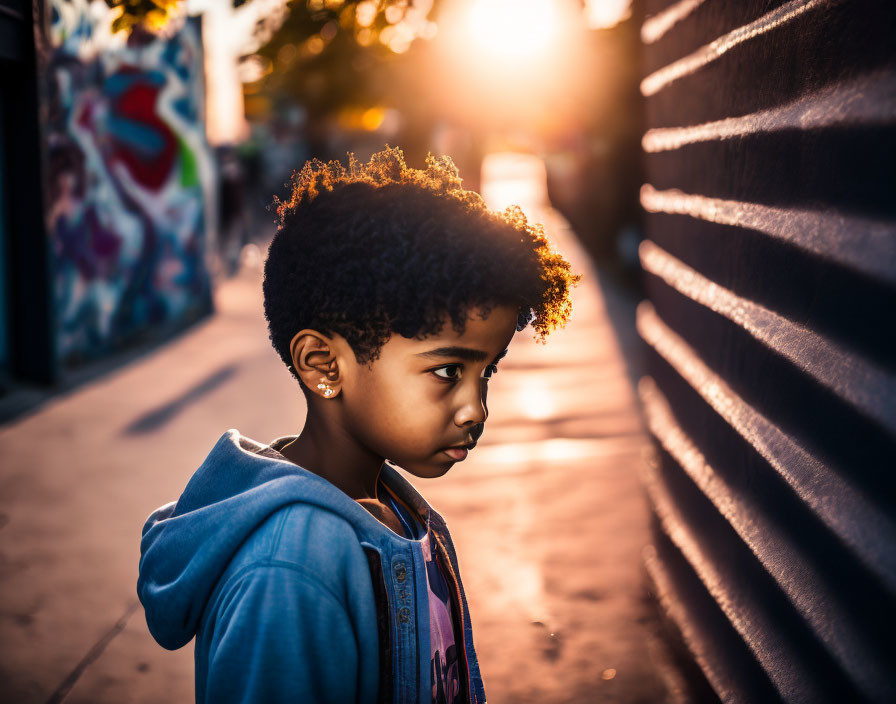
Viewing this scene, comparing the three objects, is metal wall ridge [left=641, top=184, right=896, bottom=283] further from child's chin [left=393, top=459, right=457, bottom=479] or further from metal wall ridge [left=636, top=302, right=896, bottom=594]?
child's chin [left=393, top=459, right=457, bottom=479]

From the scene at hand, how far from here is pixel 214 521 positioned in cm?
161

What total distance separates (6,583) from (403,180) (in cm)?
349

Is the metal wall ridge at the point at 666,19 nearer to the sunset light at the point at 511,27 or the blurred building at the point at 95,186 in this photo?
the sunset light at the point at 511,27

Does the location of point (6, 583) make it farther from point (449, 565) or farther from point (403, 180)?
point (403, 180)

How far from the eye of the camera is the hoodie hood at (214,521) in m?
1.56

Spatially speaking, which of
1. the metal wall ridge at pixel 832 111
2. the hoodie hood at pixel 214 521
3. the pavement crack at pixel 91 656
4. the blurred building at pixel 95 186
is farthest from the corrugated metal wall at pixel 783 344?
the blurred building at pixel 95 186

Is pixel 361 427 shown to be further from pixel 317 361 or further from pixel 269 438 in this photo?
pixel 269 438

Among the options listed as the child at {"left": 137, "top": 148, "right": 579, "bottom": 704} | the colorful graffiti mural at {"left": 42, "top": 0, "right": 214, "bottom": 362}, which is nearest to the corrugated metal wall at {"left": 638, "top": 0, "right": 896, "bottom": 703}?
the child at {"left": 137, "top": 148, "right": 579, "bottom": 704}

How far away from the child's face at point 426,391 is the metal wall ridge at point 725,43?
1005 mm

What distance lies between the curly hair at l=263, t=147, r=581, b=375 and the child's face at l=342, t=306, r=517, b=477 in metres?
0.03

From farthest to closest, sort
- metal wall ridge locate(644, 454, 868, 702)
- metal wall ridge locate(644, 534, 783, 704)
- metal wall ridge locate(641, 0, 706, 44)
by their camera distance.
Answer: metal wall ridge locate(641, 0, 706, 44)
metal wall ridge locate(644, 534, 783, 704)
metal wall ridge locate(644, 454, 868, 702)

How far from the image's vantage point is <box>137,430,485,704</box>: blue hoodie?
1.42m

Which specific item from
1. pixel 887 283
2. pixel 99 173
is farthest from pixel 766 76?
pixel 99 173

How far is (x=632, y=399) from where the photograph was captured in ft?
25.5
